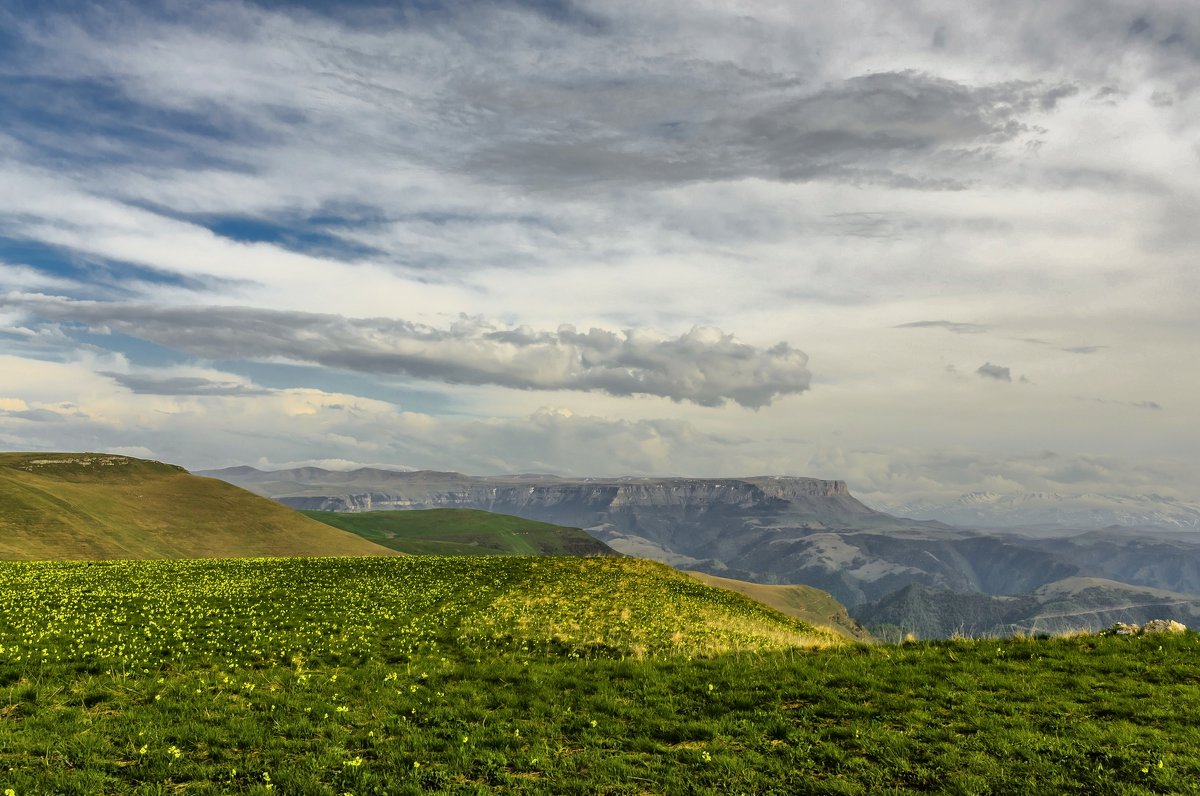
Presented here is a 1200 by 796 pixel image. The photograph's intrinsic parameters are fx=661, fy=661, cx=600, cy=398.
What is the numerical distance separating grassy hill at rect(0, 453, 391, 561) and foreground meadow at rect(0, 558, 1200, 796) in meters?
116

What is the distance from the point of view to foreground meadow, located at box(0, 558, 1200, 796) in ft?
49.5

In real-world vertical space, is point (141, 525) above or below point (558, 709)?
below

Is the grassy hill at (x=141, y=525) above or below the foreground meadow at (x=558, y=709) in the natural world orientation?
below

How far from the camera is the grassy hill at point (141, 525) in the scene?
424 feet

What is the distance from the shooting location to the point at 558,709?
68.2 ft

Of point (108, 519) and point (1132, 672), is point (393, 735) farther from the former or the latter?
point (108, 519)

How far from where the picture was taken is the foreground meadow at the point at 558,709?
1508cm

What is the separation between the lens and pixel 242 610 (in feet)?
129

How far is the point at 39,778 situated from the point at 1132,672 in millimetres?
31861

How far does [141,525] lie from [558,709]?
180 metres

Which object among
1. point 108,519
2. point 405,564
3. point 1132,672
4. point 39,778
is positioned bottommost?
point 108,519

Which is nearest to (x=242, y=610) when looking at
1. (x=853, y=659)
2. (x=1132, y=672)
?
(x=853, y=659)

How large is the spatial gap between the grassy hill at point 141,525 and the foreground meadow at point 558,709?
4562 inches

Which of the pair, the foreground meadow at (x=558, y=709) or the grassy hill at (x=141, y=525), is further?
Answer: the grassy hill at (x=141, y=525)
